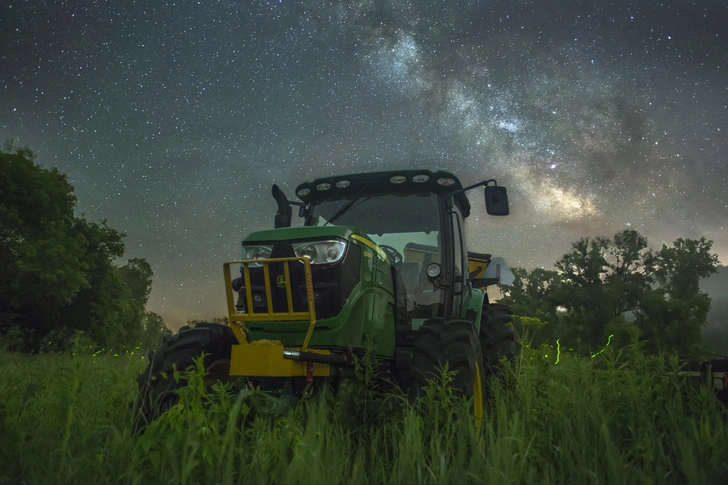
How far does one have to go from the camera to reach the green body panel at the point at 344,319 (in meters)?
4.08

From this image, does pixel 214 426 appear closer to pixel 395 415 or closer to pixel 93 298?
pixel 395 415

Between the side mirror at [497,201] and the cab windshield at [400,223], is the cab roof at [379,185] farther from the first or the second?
the side mirror at [497,201]

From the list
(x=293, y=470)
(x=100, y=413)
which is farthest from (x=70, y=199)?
(x=293, y=470)

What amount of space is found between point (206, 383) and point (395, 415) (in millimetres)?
1525

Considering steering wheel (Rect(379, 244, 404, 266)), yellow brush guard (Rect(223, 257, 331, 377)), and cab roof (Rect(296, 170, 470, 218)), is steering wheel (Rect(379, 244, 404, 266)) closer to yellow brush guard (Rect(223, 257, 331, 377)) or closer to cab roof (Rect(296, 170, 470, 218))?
cab roof (Rect(296, 170, 470, 218))

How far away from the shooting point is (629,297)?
4516 centimetres

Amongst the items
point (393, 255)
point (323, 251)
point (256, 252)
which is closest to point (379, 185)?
point (393, 255)

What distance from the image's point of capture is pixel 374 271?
451cm

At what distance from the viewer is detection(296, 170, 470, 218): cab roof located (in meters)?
5.35

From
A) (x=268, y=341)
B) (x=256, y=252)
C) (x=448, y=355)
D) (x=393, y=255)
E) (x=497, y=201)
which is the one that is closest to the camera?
(x=268, y=341)

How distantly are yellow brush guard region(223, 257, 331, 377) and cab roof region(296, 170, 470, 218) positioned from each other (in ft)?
5.48

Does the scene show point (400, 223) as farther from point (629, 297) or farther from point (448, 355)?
point (629, 297)

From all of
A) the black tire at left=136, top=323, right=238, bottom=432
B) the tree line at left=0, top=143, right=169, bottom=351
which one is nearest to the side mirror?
the black tire at left=136, top=323, right=238, bottom=432

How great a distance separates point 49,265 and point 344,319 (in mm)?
26798
